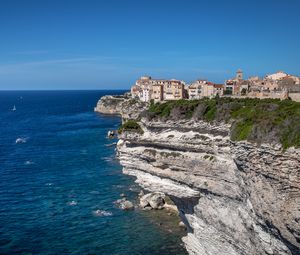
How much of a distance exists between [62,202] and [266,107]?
25.9 m

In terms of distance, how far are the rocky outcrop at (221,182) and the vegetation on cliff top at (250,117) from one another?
0.52m

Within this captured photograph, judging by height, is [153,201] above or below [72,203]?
above

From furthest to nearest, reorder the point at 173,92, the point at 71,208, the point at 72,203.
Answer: the point at 173,92 → the point at 72,203 → the point at 71,208

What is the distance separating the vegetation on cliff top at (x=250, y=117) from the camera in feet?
53.4

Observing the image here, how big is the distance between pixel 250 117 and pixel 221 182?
3.90 m

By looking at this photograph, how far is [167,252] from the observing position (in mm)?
28406

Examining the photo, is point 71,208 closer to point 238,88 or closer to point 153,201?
point 153,201

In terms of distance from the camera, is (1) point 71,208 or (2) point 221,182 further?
(1) point 71,208

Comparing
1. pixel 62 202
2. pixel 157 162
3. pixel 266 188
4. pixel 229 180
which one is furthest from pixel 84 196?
pixel 266 188

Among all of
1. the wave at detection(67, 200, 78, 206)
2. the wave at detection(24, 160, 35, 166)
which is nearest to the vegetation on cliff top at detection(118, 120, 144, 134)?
the wave at detection(67, 200, 78, 206)

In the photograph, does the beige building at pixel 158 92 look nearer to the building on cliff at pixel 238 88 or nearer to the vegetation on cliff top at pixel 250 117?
the building on cliff at pixel 238 88

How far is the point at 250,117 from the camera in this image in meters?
19.9

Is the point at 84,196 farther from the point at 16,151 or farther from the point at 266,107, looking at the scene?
the point at 16,151

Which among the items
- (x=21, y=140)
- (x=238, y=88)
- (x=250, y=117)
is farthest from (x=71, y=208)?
(x=21, y=140)
